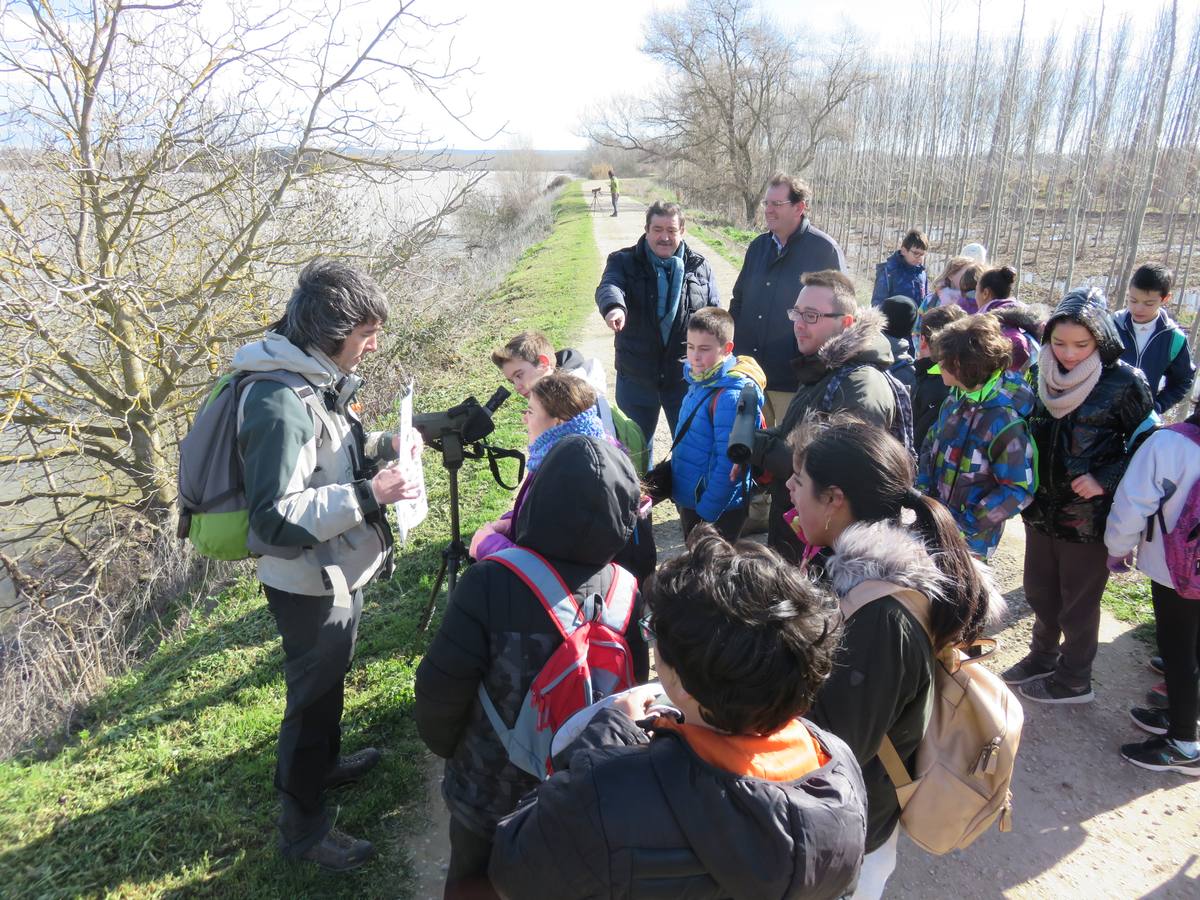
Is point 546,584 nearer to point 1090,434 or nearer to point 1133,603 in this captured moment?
point 1090,434

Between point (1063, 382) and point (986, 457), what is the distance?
457mm

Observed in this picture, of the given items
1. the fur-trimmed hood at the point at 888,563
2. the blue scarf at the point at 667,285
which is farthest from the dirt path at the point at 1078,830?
the blue scarf at the point at 667,285

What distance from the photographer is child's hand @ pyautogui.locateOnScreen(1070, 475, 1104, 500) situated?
3.01 metres

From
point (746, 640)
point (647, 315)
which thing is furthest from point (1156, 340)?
point (746, 640)

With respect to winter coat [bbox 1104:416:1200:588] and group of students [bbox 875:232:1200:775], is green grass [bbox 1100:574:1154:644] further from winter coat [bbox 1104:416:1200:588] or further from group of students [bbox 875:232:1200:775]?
winter coat [bbox 1104:416:1200:588]

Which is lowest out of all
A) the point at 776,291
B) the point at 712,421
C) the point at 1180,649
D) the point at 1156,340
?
the point at 1180,649

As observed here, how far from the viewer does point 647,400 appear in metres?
4.60

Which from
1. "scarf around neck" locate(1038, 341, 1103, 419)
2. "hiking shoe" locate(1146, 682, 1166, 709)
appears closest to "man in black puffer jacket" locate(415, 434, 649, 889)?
"scarf around neck" locate(1038, 341, 1103, 419)

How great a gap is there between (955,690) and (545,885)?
1.19 m

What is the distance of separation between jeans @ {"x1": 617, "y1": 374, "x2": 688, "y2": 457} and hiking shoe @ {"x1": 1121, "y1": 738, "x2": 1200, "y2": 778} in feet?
9.07

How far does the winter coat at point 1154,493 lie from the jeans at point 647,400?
2.38 metres

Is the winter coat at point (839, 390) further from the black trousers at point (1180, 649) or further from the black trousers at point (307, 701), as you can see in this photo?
the black trousers at point (307, 701)

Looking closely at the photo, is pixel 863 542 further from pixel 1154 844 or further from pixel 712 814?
pixel 1154 844

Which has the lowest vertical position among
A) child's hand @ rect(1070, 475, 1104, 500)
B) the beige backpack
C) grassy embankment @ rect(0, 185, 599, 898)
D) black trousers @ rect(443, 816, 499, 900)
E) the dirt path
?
grassy embankment @ rect(0, 185, 599, 898)
